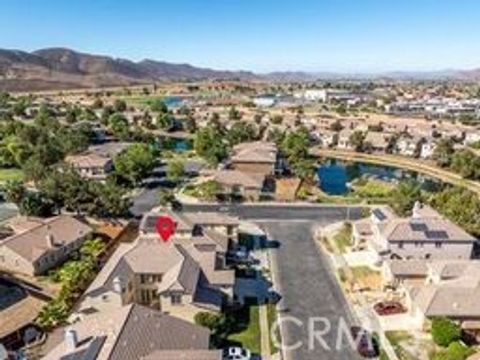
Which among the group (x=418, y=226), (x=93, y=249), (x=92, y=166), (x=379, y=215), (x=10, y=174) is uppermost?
(x=418, y=226)

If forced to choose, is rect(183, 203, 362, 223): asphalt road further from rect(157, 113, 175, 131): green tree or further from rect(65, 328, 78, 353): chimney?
rect(157, 113, 175, 131): green tree

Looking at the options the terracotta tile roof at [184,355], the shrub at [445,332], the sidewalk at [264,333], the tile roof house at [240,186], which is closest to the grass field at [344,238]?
the sidewalk at [264,333]

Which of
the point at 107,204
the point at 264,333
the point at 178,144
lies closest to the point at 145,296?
the point at 264,333

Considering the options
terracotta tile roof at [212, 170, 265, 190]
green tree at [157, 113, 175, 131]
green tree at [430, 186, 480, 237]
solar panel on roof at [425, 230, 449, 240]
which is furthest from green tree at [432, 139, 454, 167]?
green tree at [157, 113, 175, 131]

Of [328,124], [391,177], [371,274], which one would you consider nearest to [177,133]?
[328,124]

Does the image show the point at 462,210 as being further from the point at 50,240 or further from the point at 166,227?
the point at 50,240

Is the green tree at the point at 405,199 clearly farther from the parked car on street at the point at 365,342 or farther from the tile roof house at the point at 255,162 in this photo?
the parked car on street at the point at 365,342
